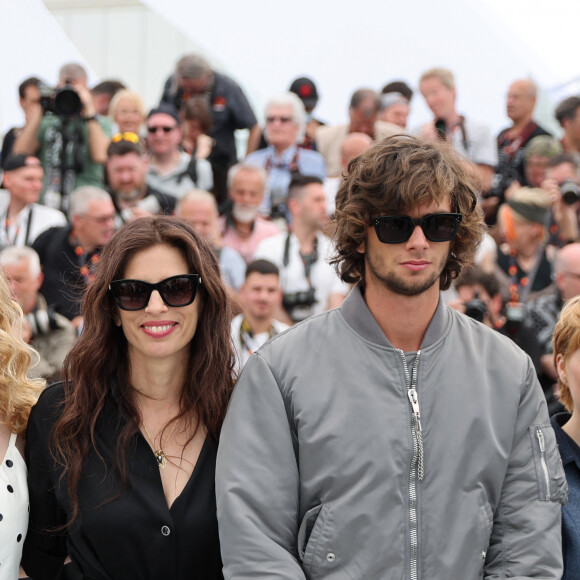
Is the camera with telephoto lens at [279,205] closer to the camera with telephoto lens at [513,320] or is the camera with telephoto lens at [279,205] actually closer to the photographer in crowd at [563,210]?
the photographer in crowd at [563,210]

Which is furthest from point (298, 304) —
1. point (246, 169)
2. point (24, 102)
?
point (24, 102)

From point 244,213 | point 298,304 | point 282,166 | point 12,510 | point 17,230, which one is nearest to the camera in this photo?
point 12,510

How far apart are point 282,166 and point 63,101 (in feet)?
5.93

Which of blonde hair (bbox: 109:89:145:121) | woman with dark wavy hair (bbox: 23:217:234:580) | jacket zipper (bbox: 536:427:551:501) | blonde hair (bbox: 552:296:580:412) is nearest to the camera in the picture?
jacket zipper (bbox: 536:427:551:501)

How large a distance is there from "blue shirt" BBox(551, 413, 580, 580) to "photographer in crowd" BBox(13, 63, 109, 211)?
5.12 metres

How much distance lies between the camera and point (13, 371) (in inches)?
119

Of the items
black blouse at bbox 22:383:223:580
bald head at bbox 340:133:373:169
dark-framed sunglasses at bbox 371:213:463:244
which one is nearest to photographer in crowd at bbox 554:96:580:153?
bald head at bbox 340:133:373:169

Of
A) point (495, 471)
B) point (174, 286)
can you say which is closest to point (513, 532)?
point (495, 471)

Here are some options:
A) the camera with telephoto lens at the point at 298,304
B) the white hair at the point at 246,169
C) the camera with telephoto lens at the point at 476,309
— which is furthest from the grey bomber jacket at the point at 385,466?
the white hair at the point at 246,169

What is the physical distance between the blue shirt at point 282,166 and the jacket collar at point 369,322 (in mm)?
5053

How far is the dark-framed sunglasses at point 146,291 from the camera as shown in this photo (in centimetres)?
285

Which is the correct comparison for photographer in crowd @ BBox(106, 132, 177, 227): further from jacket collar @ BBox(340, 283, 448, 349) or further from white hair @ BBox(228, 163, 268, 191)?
jacket collar @ BBox(340, 283, 448, 349)

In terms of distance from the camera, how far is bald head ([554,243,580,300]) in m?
5.98

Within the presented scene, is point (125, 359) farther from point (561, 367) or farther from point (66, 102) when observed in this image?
point (66, 102)
